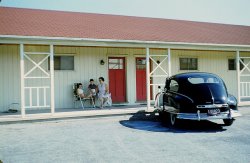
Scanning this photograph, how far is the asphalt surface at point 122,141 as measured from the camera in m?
5.70

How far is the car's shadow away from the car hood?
870 mm

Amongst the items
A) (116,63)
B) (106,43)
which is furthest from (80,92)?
(116,63)

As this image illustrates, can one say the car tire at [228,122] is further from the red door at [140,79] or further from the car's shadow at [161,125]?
the red door at [140,79]

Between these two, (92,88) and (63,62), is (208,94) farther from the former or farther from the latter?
(63,62)

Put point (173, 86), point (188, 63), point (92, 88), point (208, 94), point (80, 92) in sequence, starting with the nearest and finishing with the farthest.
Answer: point (208, 94) < point (173, 86) < point (80, 92) < point (92, 88) < point (188, 63)

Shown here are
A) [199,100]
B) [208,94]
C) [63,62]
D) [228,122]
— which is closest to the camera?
[199,100]

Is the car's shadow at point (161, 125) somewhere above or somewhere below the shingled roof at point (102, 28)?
below

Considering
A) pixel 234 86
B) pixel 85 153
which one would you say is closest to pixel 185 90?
pixel 85 153

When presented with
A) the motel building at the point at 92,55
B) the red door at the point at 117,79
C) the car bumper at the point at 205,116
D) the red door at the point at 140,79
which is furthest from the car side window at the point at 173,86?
the red door at the point at 140,79

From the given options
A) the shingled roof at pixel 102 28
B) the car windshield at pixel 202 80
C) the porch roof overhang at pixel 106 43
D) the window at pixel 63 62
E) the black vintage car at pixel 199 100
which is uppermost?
the shingled roof at pixel 102 28

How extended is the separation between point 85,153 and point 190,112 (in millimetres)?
3550

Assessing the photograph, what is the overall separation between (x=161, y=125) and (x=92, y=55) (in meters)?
5.52

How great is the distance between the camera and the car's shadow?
8516mm

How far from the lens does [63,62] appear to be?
1299 centimetres
